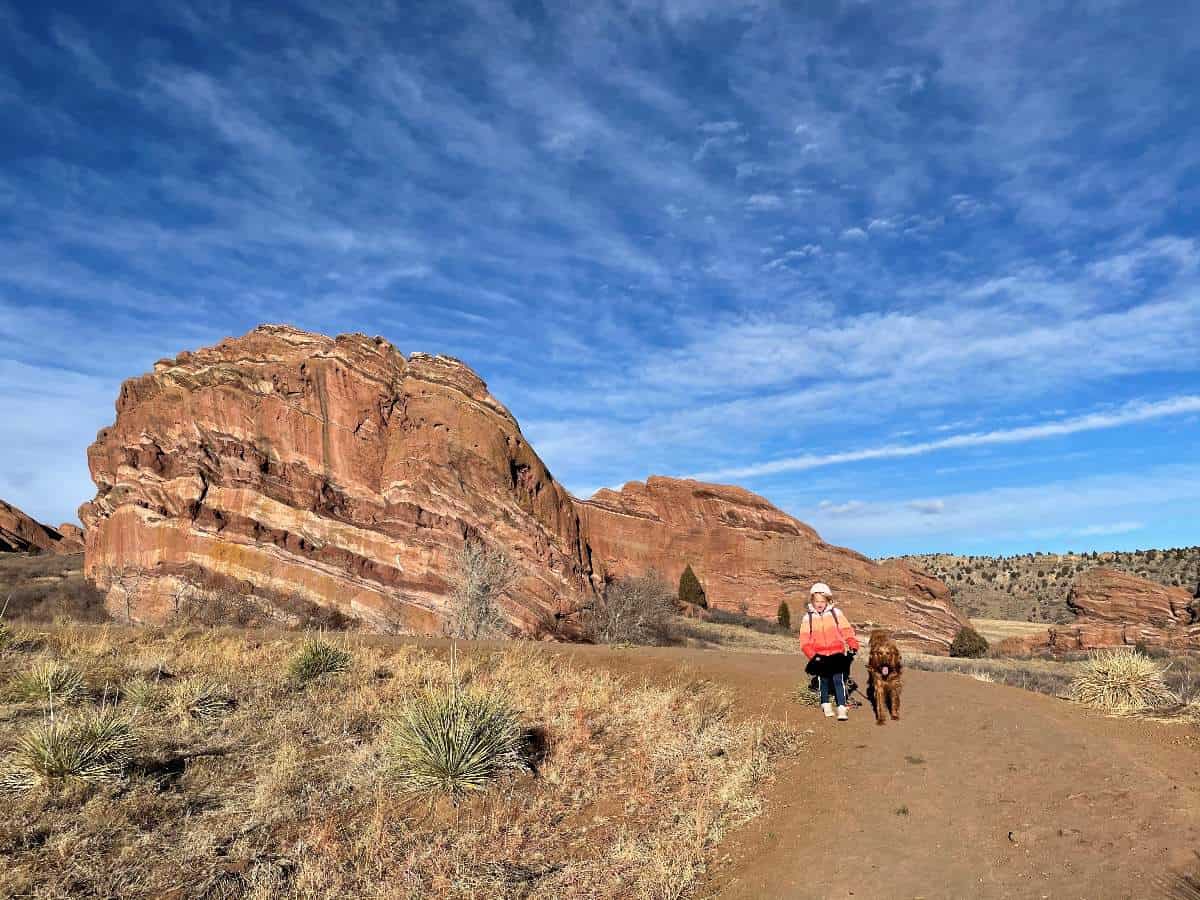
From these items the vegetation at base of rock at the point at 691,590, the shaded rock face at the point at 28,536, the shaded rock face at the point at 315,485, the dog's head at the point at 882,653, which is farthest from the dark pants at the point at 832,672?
the shaded rock face at the point at 28,536

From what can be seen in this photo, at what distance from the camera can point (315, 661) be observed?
41.7ft

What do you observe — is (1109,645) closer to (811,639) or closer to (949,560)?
(811,639)

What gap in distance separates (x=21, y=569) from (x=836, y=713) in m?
56.7

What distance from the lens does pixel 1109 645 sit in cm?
3694

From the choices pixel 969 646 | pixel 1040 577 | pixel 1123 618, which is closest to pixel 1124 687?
pixel 969 646

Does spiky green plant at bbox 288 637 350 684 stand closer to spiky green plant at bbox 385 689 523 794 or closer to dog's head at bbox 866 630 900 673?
spiky green plant at bbox 385 689 523 794

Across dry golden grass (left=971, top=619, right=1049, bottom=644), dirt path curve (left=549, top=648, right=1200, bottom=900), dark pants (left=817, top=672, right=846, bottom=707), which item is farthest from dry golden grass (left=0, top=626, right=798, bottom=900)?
dry golden grass (left=971, top=619, right=1049, bottom=644)

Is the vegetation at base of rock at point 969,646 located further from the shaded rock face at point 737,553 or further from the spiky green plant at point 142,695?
the spiky green plant at point 142,695

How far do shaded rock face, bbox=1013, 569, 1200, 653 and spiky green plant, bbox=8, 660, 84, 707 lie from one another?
41239 mm

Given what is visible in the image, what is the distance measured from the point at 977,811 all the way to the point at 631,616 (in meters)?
28.8

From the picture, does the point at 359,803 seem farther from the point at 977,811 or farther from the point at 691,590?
the point at 691,590

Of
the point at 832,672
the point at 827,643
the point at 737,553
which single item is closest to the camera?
the point at 827,643

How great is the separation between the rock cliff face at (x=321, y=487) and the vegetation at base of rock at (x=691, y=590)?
28.9 feet

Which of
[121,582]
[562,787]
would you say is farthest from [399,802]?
[121,582]
